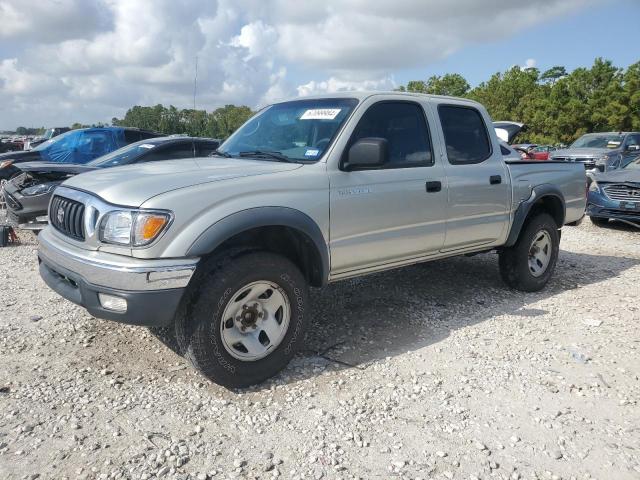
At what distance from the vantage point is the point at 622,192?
9391mm

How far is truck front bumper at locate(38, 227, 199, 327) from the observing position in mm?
2795

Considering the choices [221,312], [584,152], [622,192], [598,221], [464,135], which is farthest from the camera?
[584,152]

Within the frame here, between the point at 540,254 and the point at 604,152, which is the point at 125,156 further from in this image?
the point at 604,152

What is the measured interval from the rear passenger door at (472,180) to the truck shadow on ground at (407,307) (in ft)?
2.25

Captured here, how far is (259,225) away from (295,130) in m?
1.14

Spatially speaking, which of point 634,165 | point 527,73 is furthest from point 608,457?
point 527,73

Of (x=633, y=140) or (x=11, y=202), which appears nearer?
(x=11, y=202)

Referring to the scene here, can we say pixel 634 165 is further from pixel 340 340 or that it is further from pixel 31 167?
pixel 31 167

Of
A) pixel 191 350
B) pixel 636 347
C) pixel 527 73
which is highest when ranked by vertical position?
pixel 527 73

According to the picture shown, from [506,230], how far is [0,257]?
6.05 metres

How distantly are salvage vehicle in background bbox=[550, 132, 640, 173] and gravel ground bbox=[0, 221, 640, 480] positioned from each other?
10.4 metres

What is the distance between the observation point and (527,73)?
44.4 metres

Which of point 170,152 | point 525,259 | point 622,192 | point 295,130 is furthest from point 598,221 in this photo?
point 295,130

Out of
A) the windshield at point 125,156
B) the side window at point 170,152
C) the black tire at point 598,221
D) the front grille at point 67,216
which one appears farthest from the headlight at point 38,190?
the black tire at point 598,221
